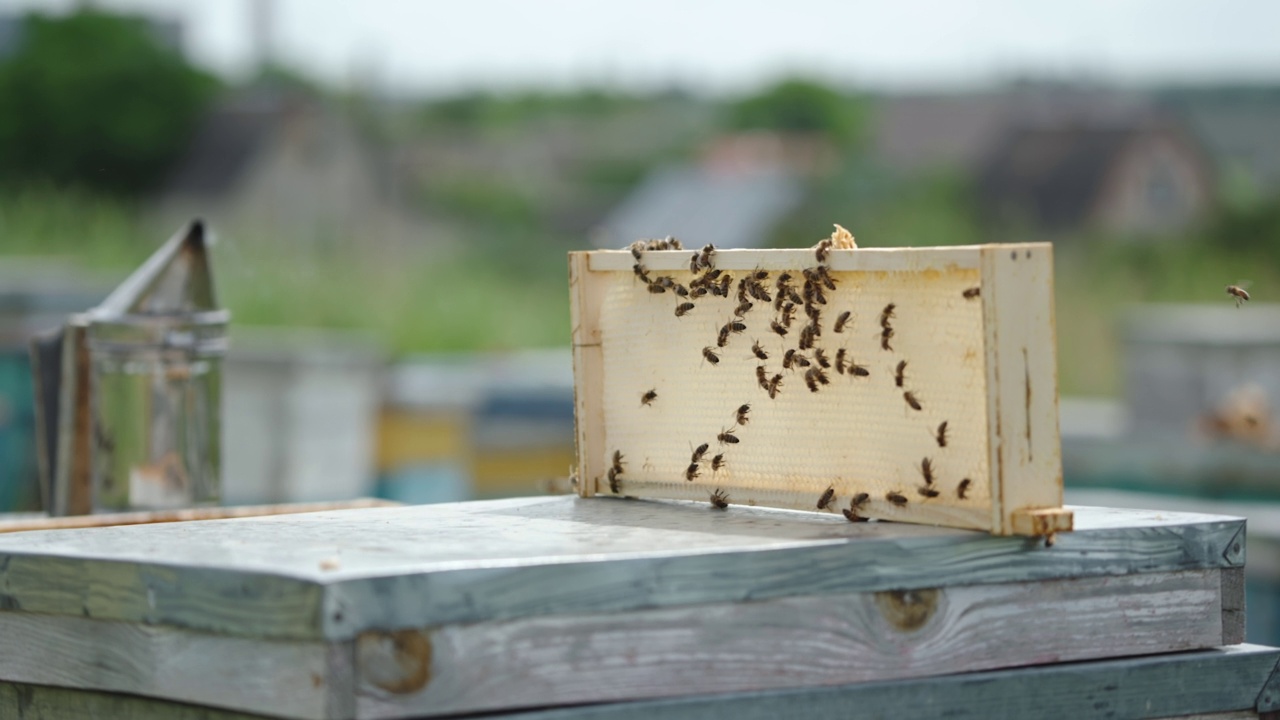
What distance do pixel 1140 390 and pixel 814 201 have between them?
57.0 feet

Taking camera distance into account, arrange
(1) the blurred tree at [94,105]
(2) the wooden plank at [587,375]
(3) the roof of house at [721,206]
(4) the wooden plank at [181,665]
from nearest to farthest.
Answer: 1. (4) the wooden plank at [181,665]
2. (2) the wooden plank at [587,375]
3. (3) the roof of house at [721,206]
4. (1) the blurred tree at [94,105]

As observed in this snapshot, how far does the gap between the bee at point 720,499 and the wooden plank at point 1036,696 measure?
1.65ft

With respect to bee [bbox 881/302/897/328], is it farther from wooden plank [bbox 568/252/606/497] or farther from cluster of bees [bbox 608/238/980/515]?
wooden plank [bbox 568/252/606/497]

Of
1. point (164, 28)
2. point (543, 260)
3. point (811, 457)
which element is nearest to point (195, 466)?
point (811, 457)

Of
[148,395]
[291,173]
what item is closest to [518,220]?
[291,173]

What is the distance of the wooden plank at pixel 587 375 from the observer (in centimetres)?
275

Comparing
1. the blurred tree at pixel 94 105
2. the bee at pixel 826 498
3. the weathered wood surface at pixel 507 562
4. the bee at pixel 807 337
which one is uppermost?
the blurred tree at pixel 94 105

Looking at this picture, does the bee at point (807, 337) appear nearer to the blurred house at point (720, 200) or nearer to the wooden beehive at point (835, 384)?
the wooden beehive at point (835, 384)

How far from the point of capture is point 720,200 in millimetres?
27047

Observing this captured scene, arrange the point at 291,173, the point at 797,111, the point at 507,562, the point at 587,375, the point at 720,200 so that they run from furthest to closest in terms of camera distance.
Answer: the point at 797,111, the point at 291,173, the point at 720,200, the point at 587,375, the point at 507,562

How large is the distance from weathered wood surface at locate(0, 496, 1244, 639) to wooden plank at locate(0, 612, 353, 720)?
0.02 metres

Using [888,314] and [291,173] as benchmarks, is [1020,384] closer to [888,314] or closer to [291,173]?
[888,314]

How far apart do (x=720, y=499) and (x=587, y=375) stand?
1.20 ft

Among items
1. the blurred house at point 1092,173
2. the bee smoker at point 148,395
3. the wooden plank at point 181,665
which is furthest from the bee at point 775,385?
the blurred house at point 1092,173
